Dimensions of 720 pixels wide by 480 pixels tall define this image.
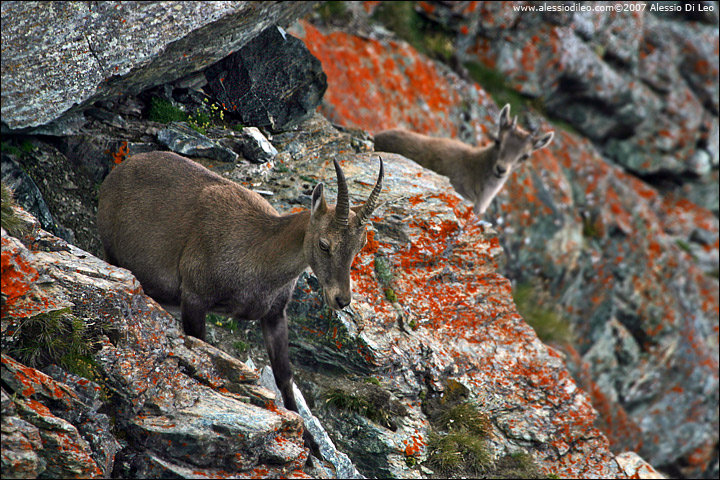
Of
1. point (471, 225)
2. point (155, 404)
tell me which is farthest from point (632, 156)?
point (155, 404)

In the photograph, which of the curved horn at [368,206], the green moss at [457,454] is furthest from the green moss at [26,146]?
the green moss at [457,454]

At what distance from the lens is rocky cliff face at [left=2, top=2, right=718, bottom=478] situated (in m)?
6.55

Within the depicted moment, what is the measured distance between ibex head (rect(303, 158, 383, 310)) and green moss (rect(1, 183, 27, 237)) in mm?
3262

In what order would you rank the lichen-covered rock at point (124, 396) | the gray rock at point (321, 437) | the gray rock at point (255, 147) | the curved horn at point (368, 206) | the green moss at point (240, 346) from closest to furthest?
the lichen-covered rock at point (124, 396) → the curved horn at point (368, 206) → the gray rock at point (321, 437) → the green moss at point (240, 346) → the gray rock at point (255, 147)

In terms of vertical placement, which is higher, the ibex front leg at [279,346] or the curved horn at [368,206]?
the curved horn at [368,206]

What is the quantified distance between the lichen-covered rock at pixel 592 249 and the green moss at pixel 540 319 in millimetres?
629

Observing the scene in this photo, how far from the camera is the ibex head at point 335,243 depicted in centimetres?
785

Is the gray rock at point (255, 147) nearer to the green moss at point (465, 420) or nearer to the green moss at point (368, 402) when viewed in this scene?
the green moss at point (368, 402)

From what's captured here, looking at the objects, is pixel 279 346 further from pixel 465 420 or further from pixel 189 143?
pixel 189 143

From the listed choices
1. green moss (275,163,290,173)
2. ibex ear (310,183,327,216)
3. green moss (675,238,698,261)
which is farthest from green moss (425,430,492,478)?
green moss (675,238,698,261)

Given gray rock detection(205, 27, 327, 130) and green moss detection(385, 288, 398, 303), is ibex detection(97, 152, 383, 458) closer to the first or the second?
green moss detection(385, 288, 398, 303)

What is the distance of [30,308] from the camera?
646cm

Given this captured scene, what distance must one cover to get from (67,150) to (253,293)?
13.0ft

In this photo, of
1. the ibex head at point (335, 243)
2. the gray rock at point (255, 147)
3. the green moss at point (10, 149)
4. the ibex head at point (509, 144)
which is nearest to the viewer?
the ibex head at point (335, 243)
